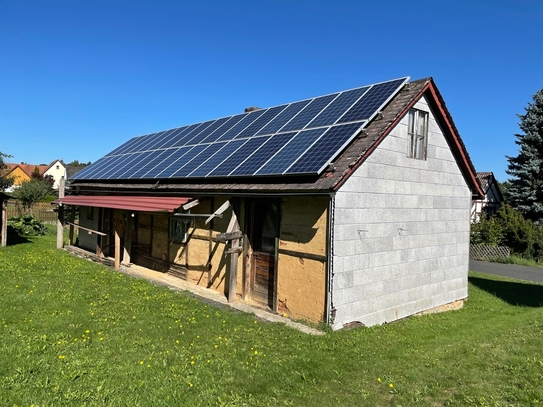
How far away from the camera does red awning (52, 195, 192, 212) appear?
11615mm

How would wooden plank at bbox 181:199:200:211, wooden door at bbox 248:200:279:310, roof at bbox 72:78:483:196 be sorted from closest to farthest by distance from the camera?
roof at bbox 72:78:483:196 < wooden door at bbox 248:200:279:310 < wooden plank at bbox 181:199:200:211

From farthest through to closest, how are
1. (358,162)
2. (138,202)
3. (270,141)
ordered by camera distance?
(138,202) < (270,141) < (358,162)

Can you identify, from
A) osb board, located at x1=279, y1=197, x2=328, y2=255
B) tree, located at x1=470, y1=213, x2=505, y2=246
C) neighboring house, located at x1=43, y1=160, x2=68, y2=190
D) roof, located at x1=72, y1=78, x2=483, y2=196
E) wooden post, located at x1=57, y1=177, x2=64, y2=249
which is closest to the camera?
roof, located at x1=72, y1=78, x2=483, y2=196

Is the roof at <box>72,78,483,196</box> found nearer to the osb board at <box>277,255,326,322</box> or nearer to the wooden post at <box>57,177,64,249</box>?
the osb board at <box>277,255,326,322</box>

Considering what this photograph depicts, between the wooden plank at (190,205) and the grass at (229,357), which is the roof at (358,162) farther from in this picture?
the grass at (229,357)

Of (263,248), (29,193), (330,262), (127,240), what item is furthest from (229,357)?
(29,193)

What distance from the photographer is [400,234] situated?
1026 cm

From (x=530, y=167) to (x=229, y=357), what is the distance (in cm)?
3123

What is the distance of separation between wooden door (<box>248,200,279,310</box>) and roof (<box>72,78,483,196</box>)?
77 cm

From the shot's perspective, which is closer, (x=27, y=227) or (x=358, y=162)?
(x=358, y=162)

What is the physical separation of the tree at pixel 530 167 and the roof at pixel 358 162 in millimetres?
A: 21363

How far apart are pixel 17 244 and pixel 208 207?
1270 cm

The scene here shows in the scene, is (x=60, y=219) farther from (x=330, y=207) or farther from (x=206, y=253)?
(x=330, y=207)

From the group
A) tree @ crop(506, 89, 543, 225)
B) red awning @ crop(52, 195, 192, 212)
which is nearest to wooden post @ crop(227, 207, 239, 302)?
red awning @ crop(52, 195, 192, 212)
